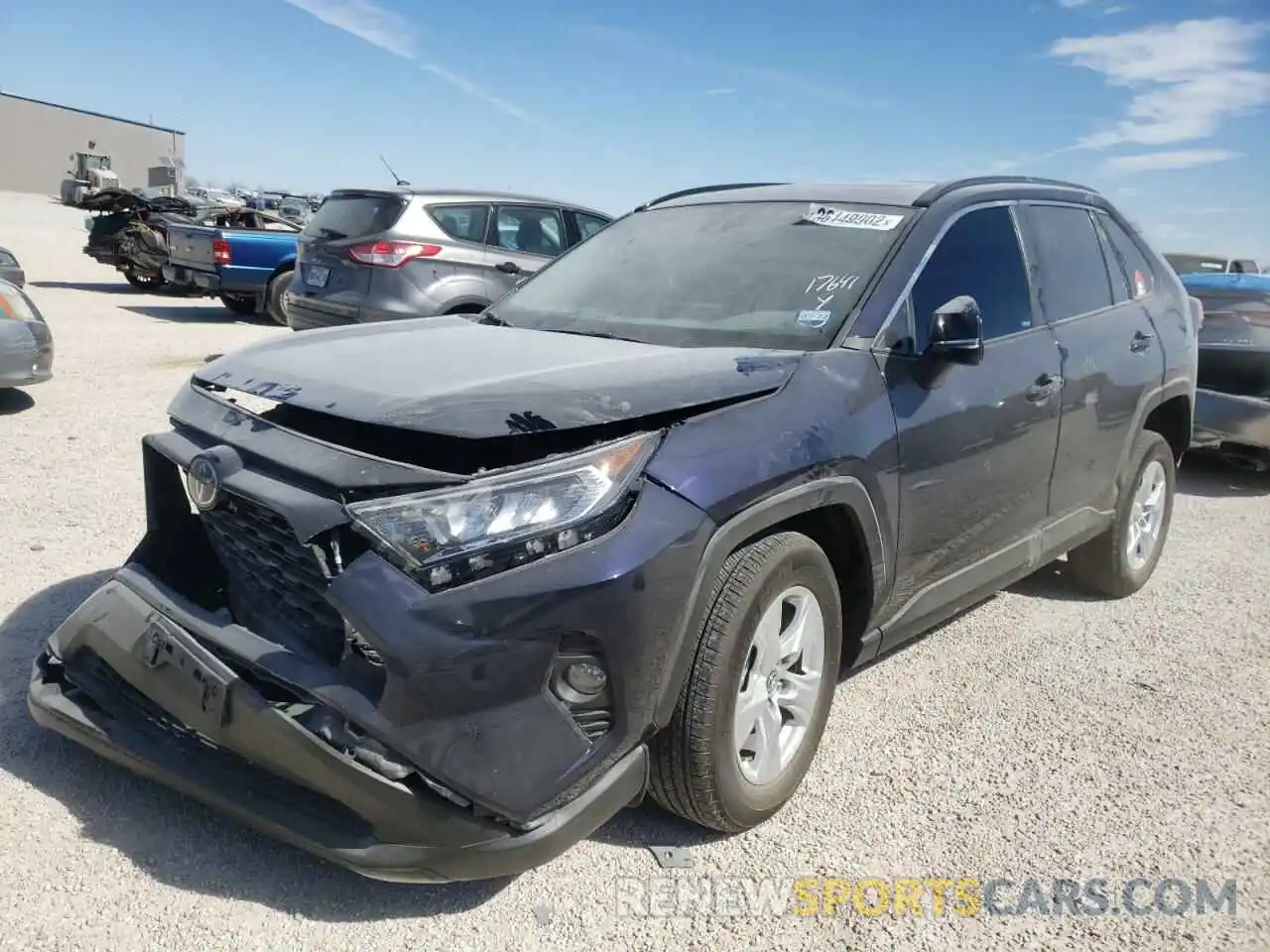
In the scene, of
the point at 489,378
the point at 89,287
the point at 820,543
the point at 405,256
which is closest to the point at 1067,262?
the point at 820,543

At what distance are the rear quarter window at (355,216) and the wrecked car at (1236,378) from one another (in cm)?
641

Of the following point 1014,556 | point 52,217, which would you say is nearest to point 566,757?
point 1014,556

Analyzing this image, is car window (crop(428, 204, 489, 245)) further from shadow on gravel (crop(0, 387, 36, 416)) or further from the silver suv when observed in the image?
shadow on gravel (crop(0, 387, 36, 416))

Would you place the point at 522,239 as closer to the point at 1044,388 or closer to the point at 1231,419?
the point at 1231,419

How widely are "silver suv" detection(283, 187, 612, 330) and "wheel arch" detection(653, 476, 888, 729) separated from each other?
5.60 m

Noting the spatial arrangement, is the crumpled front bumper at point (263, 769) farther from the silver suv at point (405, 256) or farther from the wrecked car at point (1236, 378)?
the wrecked car at point (1236, 378)

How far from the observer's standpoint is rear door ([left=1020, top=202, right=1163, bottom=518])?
4.01 meters

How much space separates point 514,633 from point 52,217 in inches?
1605

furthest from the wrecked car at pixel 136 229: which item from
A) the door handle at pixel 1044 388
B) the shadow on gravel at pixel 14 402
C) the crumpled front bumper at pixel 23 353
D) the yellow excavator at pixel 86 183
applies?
the yellow excavator at pixel 86 183

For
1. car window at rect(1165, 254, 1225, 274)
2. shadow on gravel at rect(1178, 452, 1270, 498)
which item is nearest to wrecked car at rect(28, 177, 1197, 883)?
shadow on gravel at rect(1178, 452, 1270, 498)

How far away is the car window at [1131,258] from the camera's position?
15.5 feet

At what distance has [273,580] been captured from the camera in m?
2.48

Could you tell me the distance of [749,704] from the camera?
8.79 feet

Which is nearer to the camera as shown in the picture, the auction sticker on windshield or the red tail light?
the auction sticker on windshield
